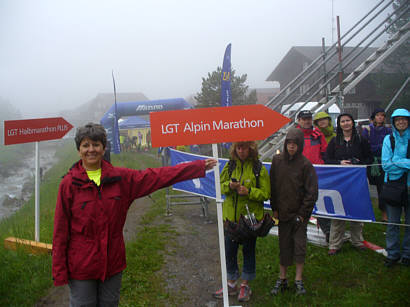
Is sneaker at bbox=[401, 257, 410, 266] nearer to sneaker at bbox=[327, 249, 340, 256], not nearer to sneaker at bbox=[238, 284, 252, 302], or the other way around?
sneaker at bbox=[327, 249, 340, 256]

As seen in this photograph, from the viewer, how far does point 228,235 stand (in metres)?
3.41

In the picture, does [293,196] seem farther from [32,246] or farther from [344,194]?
[32,246]

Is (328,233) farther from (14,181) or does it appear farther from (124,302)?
(14,181)

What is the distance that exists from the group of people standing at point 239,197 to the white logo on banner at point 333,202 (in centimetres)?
23

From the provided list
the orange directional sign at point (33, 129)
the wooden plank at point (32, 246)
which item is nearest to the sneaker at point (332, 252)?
the wooden plank at point (32, 246)

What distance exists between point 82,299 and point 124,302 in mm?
1535

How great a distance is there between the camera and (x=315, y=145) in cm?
485

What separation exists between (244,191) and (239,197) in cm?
22

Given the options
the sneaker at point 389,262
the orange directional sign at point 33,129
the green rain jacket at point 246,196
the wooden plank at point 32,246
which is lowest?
the sneaker at point 389,262

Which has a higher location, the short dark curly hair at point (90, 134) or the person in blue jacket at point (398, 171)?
the short dark curly hair at point (90, 134)

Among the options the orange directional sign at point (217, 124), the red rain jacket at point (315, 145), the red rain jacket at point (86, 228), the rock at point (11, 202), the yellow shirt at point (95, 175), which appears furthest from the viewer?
the rock at point (11, 202)

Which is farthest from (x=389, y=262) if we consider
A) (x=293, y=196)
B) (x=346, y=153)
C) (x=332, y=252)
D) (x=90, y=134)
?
(x=90, y=134)

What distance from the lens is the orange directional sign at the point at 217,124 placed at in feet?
9.36

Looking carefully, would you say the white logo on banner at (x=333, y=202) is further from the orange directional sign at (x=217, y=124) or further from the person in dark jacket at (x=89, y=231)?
the person in dark jacket at (x=89, y=231)
